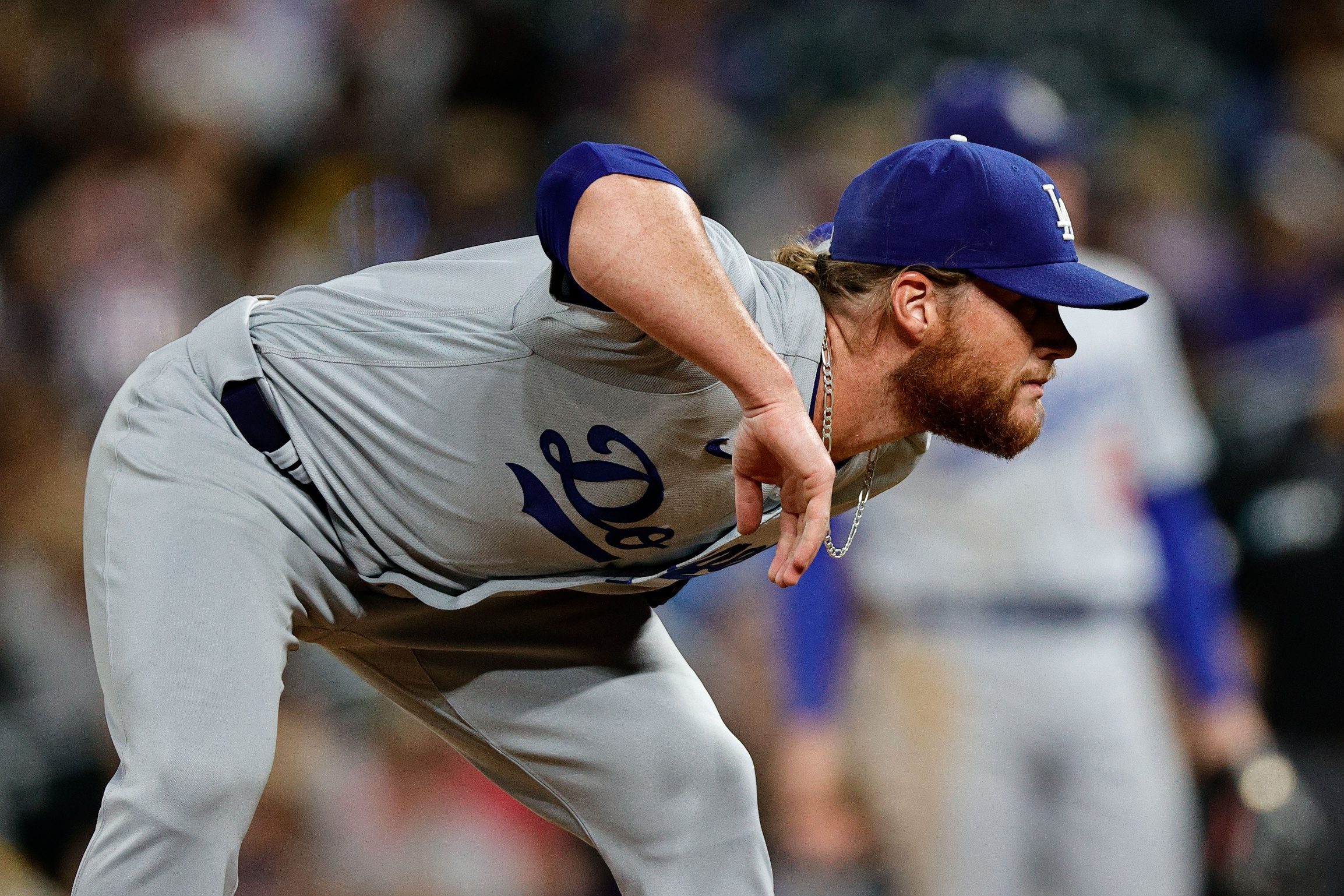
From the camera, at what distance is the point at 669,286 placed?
188 cm

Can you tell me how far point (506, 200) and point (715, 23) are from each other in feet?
6.21

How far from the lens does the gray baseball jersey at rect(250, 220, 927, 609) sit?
2133mm

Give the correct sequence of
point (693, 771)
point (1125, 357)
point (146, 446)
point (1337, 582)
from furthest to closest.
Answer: point (1337, 582), point (1125, 357), point (693, 771), point (146, 446)

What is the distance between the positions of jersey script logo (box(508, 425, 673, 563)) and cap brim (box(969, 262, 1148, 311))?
1.78ft

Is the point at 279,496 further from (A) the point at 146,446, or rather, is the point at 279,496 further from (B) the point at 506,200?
(B) the point at 506,200

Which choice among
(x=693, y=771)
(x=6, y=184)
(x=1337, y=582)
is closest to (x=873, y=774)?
(x=1337, y=582)

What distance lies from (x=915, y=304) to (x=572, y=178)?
1.82 feet

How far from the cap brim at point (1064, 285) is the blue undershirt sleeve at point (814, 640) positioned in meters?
1.96

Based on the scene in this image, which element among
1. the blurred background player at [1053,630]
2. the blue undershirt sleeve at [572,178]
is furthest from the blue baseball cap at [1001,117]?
the blue undershirt sleeve at [572,178]

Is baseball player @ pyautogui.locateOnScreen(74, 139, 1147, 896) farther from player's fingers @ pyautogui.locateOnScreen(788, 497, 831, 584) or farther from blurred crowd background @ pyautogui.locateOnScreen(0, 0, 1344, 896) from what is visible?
blurred crowd background @ pyautogui.locateOnScreen(0, 0, 1344, 896)

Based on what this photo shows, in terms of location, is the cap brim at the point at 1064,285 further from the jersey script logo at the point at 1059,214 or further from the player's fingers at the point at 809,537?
the player's fingers at the point at 809,537

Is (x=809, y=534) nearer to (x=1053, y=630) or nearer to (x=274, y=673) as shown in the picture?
(x=274, y=673)

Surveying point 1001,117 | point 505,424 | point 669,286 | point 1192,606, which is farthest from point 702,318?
point 1192,606

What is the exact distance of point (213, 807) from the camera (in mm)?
1988
